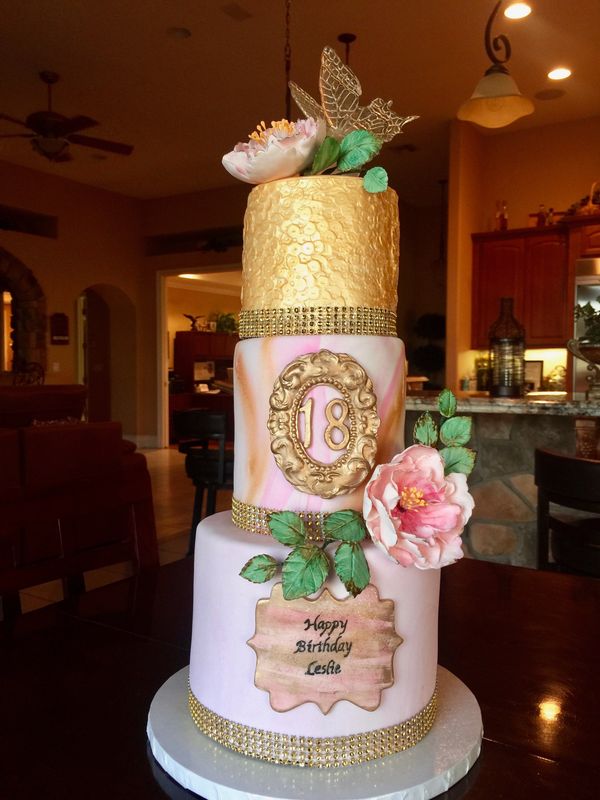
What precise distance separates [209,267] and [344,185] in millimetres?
8654

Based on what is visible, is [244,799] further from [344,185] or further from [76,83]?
[76,83]

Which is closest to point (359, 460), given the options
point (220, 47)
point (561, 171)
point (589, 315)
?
point (589, 315)

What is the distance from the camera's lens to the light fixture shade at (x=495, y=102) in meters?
3.18

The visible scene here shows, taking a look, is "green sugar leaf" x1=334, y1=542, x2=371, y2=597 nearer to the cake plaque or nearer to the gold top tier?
the cake plaque

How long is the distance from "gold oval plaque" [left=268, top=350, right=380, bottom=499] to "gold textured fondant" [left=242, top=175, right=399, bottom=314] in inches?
2.8

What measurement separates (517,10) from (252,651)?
4.59m

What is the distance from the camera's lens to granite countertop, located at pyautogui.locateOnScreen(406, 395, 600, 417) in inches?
97.8

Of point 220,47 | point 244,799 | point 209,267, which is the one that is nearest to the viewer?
point 244,799

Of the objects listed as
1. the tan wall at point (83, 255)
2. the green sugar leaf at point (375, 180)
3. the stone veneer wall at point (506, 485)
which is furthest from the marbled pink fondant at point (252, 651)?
the tan wall at point (83, 255)

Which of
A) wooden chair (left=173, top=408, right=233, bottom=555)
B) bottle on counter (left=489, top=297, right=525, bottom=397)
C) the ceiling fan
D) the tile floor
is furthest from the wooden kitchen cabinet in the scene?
the ceiling fan

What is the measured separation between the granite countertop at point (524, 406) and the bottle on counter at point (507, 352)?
1.40 ft

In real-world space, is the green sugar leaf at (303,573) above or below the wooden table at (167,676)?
above

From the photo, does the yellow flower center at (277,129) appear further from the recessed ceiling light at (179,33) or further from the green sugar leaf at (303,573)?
the recessed ceiling light at (179,33)

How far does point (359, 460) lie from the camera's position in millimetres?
616
